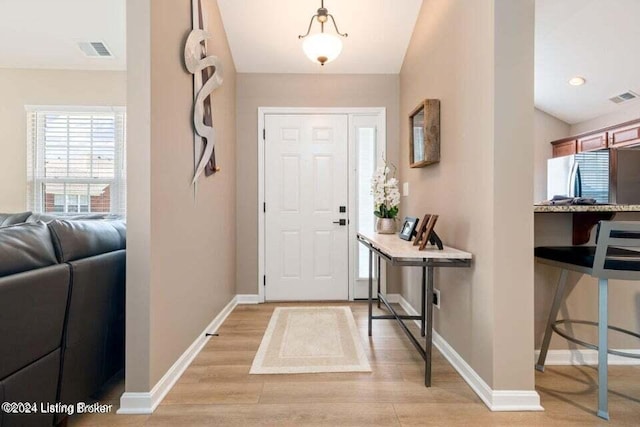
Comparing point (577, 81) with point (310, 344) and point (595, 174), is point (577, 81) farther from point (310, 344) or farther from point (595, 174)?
point (310, 344)

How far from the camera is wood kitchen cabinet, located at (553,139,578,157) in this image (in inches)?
178

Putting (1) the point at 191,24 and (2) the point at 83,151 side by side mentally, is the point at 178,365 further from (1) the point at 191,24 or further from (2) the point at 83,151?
(2) the point at 83,151

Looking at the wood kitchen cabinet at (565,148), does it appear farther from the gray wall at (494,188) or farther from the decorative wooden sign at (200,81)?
the decorative wooden sign at (200,81)

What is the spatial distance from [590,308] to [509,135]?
1.40m

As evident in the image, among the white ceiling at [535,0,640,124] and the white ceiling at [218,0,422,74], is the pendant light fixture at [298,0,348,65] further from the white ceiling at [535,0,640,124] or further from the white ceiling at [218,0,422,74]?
the white ceiling at [535,0,640,124]

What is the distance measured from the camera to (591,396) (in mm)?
1712

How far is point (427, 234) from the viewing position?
6.13 ft

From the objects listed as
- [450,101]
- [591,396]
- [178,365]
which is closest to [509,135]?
[450,101]

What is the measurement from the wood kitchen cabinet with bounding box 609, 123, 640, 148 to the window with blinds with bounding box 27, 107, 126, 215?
6087 millimetres

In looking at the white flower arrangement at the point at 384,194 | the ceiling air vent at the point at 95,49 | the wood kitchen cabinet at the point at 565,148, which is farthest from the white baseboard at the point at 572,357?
the ceiling air vent at the point at 95,49

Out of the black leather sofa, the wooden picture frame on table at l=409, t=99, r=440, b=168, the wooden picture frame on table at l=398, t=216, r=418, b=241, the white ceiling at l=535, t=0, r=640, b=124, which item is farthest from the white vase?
the white ceiling at l=535, t=0, r=640, b=124

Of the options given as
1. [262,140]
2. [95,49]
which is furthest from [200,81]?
[95,49]

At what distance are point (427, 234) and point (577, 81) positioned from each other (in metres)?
3.68

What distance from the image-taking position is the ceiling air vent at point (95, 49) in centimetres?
319
